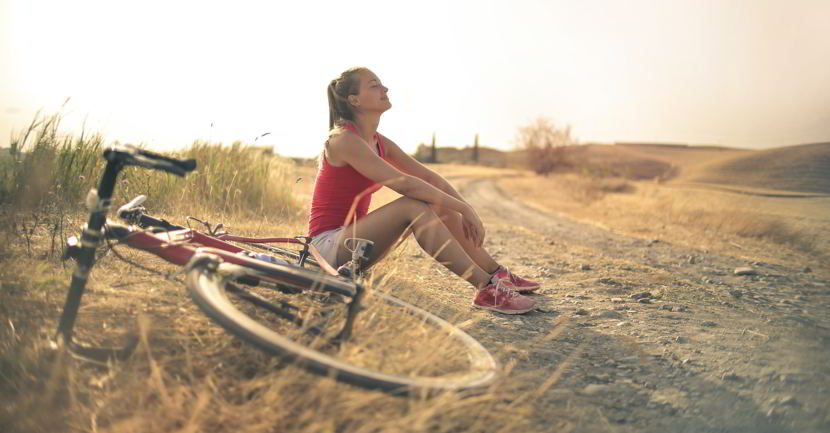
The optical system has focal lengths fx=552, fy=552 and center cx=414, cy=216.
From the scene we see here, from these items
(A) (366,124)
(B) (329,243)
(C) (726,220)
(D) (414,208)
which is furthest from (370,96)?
(C) (726,220)

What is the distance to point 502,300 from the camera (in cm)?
370

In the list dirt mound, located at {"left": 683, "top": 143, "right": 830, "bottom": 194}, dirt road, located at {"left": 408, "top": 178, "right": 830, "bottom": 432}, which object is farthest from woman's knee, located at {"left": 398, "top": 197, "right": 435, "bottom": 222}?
dirt mound, located at {"left": 683, "top": 143, "right": 830, "bottom": 194}

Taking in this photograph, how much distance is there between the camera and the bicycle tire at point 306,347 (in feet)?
5.35

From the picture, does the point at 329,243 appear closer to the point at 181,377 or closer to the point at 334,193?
the point at 334,193

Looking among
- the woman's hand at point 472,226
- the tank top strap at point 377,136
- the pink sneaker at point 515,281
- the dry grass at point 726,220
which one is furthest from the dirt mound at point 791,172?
the tank top strap at point 377,136

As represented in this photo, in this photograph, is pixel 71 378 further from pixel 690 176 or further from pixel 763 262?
pixel 690 176

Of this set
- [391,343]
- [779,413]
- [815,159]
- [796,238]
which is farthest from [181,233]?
[815,159]

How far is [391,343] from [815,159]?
14917mm

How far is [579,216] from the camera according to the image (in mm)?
13414

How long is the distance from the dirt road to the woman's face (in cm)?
145

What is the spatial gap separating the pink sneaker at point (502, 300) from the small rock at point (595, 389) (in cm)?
107

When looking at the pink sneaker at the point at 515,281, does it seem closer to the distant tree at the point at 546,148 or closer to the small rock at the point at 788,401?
the small rock at the point at 788,401

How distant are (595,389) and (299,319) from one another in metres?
1.40

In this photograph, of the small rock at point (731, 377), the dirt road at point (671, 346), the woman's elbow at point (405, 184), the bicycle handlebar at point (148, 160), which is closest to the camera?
the bicycle handlebar at point (148, 160)
